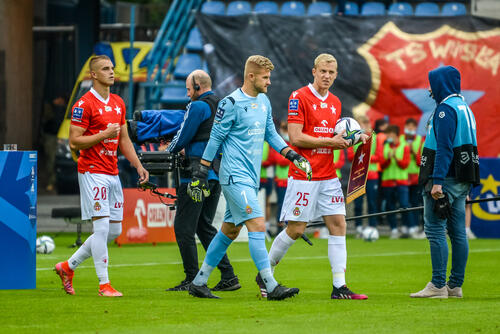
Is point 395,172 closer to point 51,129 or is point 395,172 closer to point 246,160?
point 246,160

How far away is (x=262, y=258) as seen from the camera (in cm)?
873

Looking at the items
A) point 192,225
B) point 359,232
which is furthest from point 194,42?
point 192,225

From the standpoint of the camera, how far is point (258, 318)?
762 cm

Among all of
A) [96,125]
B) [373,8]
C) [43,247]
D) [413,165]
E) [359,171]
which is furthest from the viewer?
[373,8]

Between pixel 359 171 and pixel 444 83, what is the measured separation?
3.79 ft

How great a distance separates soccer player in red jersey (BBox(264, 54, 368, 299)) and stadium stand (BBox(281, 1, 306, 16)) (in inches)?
626

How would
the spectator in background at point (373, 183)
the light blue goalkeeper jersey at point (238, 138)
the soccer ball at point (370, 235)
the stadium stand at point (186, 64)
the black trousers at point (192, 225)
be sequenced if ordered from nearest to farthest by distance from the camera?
the light blue goalkeeper jersey at point (238, 138)
the black trousers at point (192, 225)
the soccer ball at point (370, 235)
the spectator in background at point (373, 183)
the stadium stand at point (186, 64)

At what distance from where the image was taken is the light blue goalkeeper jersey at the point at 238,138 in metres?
8.73

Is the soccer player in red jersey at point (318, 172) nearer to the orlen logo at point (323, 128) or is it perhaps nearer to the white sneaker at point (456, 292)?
the orlen logo at point (323, 128)

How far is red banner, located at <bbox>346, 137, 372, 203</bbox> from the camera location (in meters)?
9.43

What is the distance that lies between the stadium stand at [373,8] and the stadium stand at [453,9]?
149 cm

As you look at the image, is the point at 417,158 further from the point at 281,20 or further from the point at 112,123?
the point at 112,123

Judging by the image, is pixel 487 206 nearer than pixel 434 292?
No

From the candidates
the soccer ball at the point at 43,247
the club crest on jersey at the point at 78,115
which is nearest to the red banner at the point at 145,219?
the soccer ball at the point at 43,247
